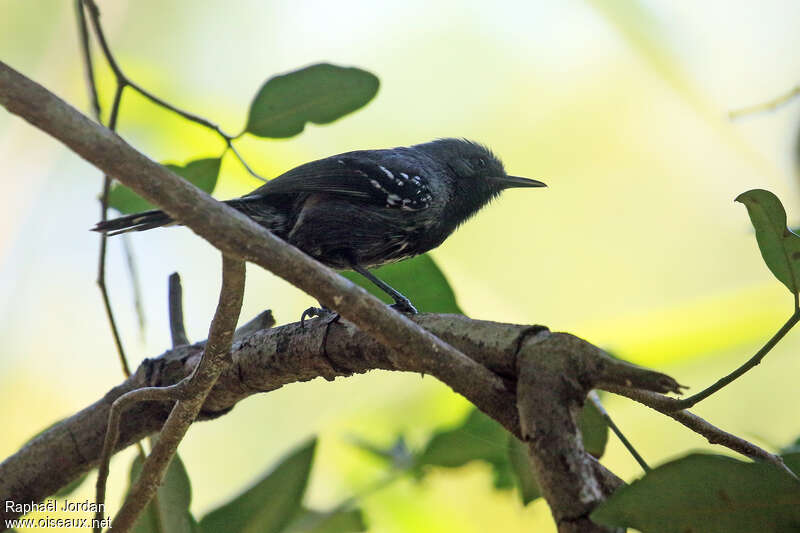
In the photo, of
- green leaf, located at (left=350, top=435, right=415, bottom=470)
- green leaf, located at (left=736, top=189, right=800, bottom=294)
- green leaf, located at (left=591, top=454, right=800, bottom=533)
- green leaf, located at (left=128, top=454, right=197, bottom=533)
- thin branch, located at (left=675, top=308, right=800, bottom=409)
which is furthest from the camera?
green leaf, located at (left=350, top=435, right=415, bottom=470)

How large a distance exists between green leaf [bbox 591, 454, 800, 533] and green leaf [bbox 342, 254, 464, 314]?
1103 mm

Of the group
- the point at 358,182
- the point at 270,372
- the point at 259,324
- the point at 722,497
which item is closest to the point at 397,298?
the point at 259,324

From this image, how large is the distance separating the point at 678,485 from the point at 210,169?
1933mm

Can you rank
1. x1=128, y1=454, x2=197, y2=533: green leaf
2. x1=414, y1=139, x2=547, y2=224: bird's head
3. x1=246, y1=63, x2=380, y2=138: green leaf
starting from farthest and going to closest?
x1=414, y1=139, x2=547, y2=224: bird's head < x1=246, y1=63, x2=380, y2=138: green leaf < x1=128, y1=454, x2=197, y2=533: green leaf

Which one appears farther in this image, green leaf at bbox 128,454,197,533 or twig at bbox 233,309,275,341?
twig at bbox 233,309,275,341

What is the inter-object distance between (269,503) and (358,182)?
1467mm

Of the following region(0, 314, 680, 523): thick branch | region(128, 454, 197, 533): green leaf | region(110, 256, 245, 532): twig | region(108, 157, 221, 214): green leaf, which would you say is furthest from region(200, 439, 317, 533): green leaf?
region(108, 157, 221, 214): green leaf

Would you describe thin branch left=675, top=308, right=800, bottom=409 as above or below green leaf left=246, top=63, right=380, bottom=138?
below

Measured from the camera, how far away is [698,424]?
1802 mm

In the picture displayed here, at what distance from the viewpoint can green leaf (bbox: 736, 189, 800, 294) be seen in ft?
5.50

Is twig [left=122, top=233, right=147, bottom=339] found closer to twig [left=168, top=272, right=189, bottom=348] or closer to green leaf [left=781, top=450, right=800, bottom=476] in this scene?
twig [left=168, top=272, right=189, bottom=348]

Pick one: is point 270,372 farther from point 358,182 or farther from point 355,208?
point 358,182

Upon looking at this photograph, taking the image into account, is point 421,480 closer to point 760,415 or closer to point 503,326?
point 503,326

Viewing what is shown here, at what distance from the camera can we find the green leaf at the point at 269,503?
2.15 m
